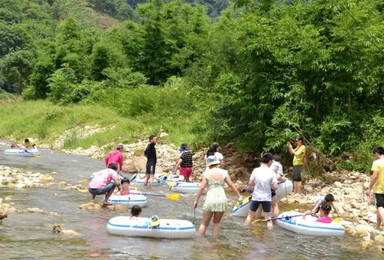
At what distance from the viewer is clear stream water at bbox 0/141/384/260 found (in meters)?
7.85

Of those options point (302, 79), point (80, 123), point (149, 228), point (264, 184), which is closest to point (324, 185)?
point (302, 79)

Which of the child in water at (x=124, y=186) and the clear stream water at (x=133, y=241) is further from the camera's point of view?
the child in water at (x=124, y=186)

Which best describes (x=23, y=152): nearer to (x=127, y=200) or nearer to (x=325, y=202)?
(x=127, y=200)

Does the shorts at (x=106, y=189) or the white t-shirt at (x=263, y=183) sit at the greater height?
the white t-shirt at (x=263, y=183)

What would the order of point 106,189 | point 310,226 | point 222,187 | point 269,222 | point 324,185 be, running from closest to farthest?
point 222,187 < point 310,226 < point 269,222 < point 106,189 < point 324,185

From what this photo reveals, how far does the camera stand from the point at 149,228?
29.5ft

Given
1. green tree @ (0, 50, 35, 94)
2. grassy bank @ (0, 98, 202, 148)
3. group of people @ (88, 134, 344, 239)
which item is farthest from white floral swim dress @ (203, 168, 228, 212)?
green tree @ (0, 50, 35, 94)

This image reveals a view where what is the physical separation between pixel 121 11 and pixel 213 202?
120437 millimetres

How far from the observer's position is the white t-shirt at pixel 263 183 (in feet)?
33.0

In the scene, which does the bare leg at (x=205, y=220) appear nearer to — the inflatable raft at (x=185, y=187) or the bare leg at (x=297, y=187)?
the inflatable raft at (x=185, y=187)

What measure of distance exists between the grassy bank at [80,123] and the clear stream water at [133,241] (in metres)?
12.3

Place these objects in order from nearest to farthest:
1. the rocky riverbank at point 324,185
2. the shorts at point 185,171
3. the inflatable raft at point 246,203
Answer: the rocky riverbank at point 324,185
the inflatable raft at point 246,203
the shorts at point 185,171

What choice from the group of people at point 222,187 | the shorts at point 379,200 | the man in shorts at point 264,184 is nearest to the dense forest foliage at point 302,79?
the group of people at point 222,187

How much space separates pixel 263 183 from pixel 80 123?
25167 mm
